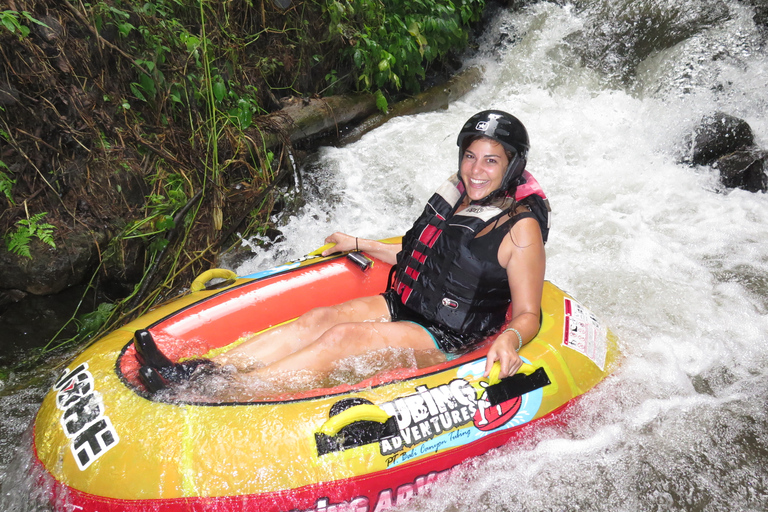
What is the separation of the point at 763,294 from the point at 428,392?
2636mm

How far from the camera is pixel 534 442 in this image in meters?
2.32

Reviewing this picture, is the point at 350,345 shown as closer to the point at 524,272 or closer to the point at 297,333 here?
the point at 297,333

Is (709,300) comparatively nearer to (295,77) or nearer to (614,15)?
(295,77)

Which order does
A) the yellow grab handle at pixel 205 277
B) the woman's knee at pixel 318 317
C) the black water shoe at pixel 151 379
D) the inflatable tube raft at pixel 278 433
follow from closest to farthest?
the inflatable tube raft at pixel 278 433
the black water shoe at pixel 151 379
the woman's knee at pixel 318 317
the yellow grab handle at pixel 205 277

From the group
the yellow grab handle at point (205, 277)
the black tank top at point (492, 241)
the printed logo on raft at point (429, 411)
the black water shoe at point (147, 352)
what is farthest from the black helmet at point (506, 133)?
the black water shoe at point (147, 352)

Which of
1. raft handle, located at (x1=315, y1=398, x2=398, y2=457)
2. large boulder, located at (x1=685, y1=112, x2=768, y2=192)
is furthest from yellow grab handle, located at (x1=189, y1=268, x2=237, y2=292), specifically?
large boulder, located at (x1=685, y1=112, x2=768, y2=192)

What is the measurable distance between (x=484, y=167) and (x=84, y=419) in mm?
1781

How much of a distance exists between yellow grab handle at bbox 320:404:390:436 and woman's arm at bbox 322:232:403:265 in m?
1.14

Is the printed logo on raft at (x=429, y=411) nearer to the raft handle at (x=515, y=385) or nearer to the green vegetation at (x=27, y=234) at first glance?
the raft handle at (x=515, y=385)

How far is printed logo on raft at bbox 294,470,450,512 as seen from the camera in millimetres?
1891

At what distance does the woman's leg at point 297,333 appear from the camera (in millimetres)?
2268

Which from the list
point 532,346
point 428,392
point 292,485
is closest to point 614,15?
point 532,346

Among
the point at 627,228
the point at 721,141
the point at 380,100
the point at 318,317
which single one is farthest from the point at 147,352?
the point at 721,141

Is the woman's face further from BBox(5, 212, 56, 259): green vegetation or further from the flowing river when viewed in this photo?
BBox(5, 212, 56, 259): green vegetation
